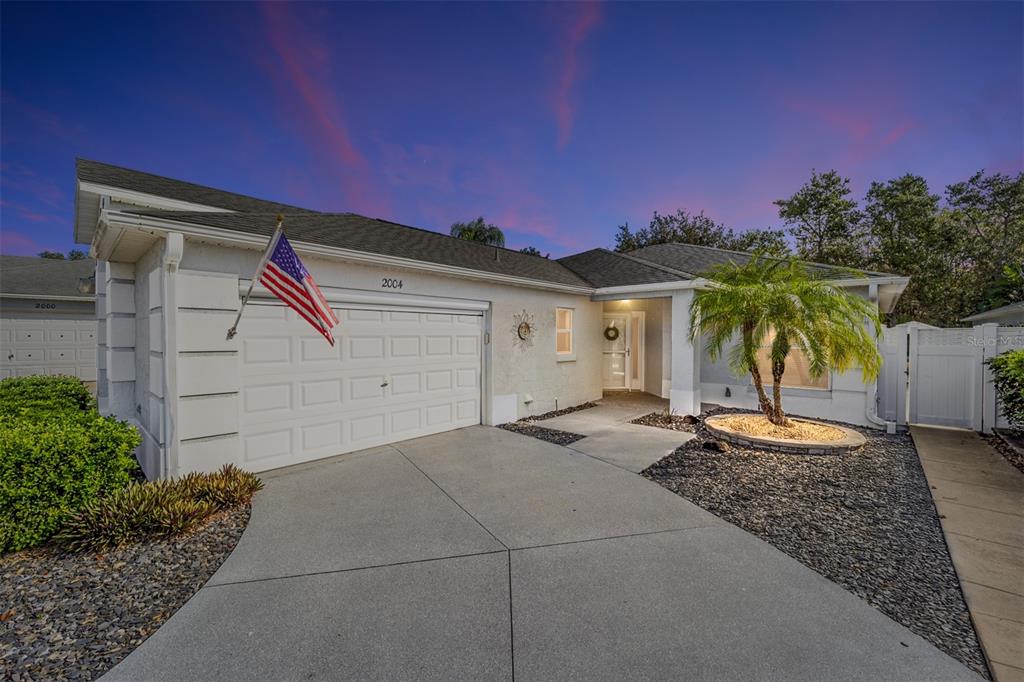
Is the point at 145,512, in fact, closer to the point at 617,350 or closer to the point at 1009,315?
the point at 617,350

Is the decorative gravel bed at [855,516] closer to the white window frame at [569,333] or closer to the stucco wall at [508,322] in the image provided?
the stucco wall at [508,322]

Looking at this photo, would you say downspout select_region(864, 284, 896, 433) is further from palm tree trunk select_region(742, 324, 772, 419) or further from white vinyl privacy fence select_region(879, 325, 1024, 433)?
palm tree trunk select_region(742, 324, 772, 419)

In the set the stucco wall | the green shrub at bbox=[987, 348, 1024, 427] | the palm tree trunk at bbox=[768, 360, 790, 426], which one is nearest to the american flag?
the stucco wall

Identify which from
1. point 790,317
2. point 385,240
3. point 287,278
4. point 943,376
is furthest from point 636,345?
point 287,278

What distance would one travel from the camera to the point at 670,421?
320 inches

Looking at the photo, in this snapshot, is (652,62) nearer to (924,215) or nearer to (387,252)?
(387,252)

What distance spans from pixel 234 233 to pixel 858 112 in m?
12.9

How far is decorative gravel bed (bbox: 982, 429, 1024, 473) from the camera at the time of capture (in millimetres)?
5452

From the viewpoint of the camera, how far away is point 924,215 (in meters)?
18.5

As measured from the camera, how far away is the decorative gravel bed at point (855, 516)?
8.70 ft

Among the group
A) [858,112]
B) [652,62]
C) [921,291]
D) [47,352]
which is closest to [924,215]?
[921,291]

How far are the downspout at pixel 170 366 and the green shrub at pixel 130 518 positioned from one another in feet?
2.19

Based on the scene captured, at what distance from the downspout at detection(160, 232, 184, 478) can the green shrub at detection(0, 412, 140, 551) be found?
564mm

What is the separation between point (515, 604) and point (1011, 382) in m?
8.14
